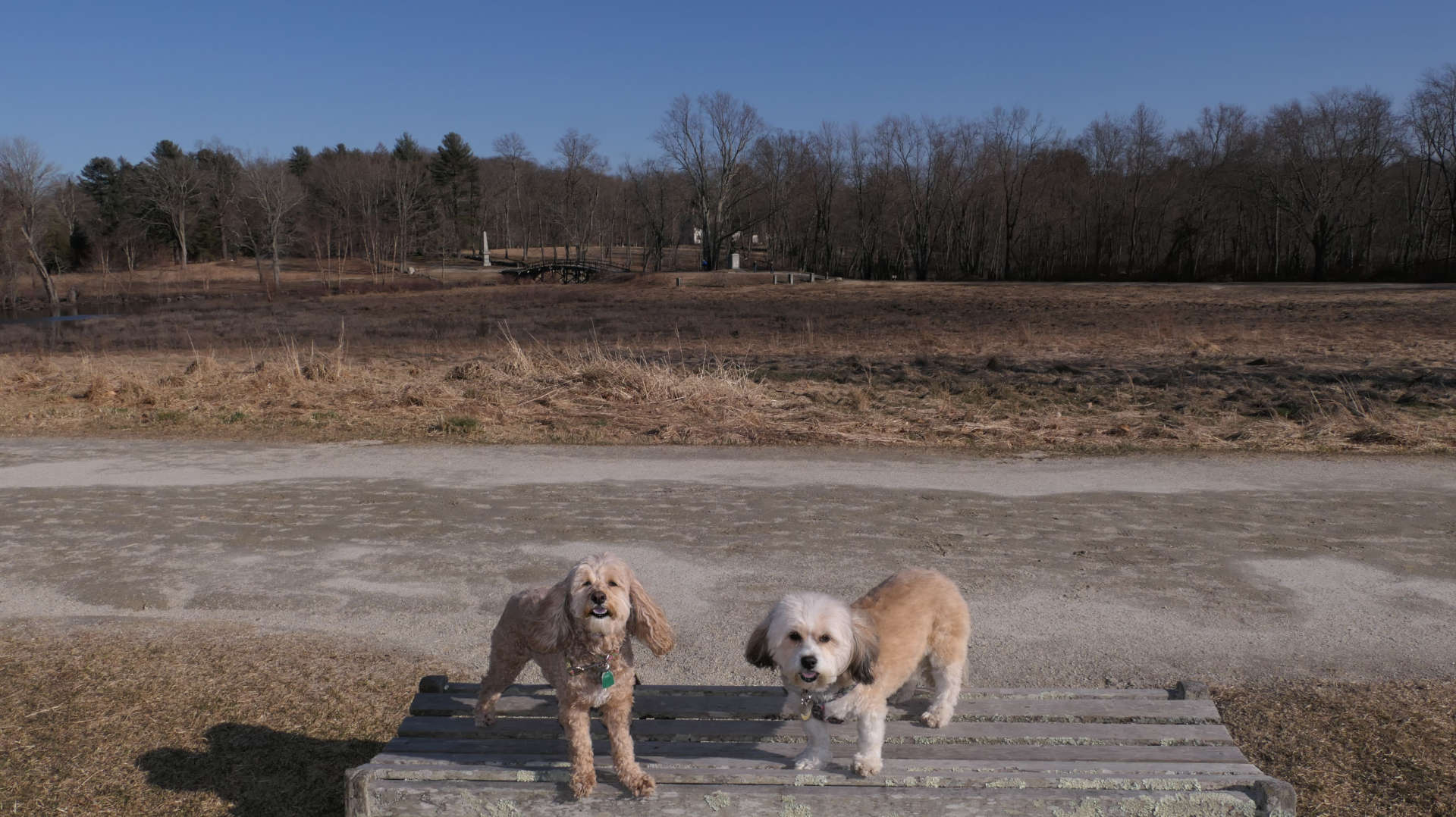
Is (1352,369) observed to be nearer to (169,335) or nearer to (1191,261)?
(169,335)

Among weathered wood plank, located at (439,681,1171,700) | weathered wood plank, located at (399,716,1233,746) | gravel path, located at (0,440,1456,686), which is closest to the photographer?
weathered wood plank, located at (399,716,1233,746)

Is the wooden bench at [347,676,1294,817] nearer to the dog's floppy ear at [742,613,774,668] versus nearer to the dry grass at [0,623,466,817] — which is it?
the dog's floppy ear at [742,613,774,668]

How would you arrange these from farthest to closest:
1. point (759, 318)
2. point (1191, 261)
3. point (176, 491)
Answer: point (1191, 261) → point (759, 318) → point (176, 491)

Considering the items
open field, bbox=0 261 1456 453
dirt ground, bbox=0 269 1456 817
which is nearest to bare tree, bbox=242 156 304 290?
open field, bbox=0 261 1456 453

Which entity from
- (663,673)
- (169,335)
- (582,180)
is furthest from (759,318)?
(582,180)

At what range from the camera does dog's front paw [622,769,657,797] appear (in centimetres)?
360

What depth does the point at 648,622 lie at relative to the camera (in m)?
3.64

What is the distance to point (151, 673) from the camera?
551cm

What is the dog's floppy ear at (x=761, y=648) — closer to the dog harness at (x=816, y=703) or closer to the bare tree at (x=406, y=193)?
the dog harness at (x=816, y=703)

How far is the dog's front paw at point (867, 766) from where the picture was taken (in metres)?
3.69

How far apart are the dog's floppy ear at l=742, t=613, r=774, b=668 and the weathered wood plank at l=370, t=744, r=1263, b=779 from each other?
0.51 metres

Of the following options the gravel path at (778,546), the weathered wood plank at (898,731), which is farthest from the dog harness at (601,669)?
the gravel path at (778,546)

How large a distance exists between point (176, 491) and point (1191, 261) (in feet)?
255

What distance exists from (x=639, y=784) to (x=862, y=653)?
1.00 m
